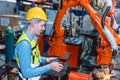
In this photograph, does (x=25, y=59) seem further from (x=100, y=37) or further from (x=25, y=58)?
(x=100, y=37)

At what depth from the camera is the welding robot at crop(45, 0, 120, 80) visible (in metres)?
2.40

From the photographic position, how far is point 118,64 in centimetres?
289

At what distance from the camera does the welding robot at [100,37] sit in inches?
94.4

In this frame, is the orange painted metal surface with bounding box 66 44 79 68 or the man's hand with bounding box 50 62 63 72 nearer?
the man's hand with bounding box 50 62 63 72

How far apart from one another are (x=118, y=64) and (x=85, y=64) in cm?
56

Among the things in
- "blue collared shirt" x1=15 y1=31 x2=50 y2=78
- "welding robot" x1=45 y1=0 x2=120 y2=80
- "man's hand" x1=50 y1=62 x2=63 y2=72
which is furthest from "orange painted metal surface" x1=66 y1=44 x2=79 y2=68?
"blue collared shirt" x1=15 y1=31 x2=50 y2=78

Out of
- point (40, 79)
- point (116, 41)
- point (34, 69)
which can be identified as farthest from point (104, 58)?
point (34, 69)

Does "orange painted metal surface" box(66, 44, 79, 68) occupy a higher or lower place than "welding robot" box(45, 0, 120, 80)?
lower

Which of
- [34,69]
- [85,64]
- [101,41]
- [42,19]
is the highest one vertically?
[42,19]

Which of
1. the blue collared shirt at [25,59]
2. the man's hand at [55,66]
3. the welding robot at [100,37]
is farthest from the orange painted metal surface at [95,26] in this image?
the blue collared shirt at [25,59]

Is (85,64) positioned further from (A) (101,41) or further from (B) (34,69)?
(B) (34,69)

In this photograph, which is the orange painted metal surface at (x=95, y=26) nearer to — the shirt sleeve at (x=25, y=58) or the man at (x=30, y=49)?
the man at (x=30, y=49)

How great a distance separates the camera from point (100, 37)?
9.46 feet

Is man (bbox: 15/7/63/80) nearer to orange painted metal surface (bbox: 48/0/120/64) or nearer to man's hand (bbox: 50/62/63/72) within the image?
man's hand (bbox: 50/62/63/72)
